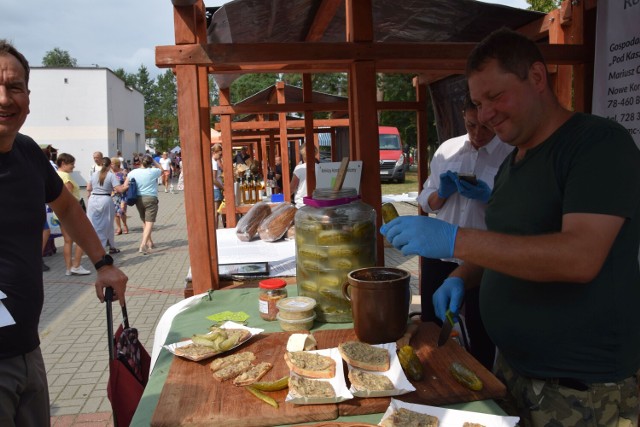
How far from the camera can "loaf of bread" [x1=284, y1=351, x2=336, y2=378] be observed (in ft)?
4.98

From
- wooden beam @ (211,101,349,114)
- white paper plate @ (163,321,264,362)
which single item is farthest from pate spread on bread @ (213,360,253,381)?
wooden beam @ (211,101,349,114)

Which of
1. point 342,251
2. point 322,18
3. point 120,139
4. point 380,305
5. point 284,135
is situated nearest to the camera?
point 380,305

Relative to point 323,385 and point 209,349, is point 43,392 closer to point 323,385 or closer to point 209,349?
point 209,349

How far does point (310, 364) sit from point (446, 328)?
0.51 metres

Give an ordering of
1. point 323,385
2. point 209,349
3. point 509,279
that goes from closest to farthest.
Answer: point 323,385
point 509,279
point 209,349

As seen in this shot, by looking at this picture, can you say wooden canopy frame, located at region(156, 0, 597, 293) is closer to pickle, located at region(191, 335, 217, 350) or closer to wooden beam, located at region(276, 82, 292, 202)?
pickle, located at region(191, 335, 217, 350)

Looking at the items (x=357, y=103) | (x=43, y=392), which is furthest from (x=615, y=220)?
(x=43, y=392)

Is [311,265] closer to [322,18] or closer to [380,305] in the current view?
[380,305]

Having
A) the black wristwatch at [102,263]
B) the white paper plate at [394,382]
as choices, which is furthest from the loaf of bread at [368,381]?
the black wristwatch at [102,263]

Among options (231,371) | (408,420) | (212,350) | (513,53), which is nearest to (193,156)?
(212,350)

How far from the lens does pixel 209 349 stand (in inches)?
69.7

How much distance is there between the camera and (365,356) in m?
1.59

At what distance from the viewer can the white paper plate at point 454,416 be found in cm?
131

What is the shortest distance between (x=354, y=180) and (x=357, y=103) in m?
0.45
